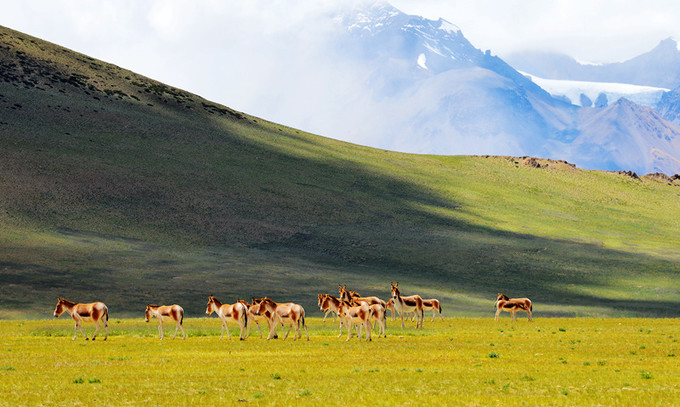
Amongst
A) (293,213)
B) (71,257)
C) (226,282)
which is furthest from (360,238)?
(71,257)

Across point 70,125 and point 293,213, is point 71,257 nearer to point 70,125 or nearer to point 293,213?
point 293,213

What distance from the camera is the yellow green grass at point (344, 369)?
847 inches

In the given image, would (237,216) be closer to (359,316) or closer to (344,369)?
(359,316)

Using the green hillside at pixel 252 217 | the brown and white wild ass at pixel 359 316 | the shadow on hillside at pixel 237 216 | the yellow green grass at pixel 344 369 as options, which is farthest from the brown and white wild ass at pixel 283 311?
the shadow on hillside at pixel 237 216

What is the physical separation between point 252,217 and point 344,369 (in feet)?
285

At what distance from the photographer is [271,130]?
179750 mm

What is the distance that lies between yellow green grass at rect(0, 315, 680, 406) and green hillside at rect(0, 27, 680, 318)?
2587 cm

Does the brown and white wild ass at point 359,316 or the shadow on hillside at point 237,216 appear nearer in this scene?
the brown and white wild ass at point 359,316

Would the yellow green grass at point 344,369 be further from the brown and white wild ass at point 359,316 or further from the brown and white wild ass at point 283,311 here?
the brown and white wild ass at point 283,311

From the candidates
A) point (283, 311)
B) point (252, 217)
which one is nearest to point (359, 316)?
point (283, 311)

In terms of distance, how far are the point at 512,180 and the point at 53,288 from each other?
434 feet

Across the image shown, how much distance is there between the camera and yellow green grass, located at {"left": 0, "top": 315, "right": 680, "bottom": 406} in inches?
847

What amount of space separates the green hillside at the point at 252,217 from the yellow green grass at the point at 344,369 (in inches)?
1019

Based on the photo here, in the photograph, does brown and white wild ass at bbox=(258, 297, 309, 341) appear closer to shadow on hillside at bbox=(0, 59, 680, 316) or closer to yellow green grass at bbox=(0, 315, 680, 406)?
yellow green grass at bbox=(0, 315, 680, 406)
